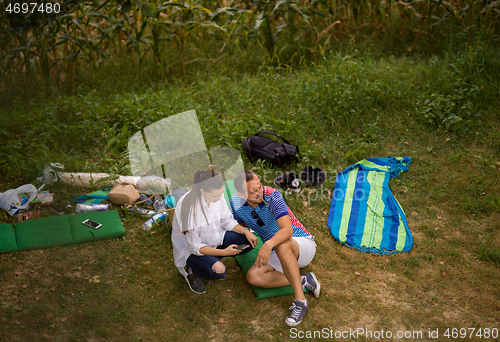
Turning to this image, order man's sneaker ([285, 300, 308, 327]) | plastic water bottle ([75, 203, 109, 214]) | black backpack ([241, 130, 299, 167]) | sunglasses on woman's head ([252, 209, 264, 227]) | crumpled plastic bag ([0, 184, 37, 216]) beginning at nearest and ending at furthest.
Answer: man's sneaker ([285, 300, 308, 327])
sunglasses on woman's head ([252, 209, 264, 227])
crumpled plastic bag ([0, 184, 37, 216])
plastic water bottle ([75, 203, 109, 214])
black backpack ([241, 130, 299, 167])

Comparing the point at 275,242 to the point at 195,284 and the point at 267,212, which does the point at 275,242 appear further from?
the point at 195,284

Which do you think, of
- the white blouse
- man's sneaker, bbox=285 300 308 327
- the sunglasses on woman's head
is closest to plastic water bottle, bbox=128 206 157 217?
the white blouse

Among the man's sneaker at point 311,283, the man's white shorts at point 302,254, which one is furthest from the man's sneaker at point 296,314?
the man's white shorts at point 302,254

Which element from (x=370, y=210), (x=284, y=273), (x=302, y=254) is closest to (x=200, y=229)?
(x=284, y=273)

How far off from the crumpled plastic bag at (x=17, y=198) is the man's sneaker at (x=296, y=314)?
3008mm

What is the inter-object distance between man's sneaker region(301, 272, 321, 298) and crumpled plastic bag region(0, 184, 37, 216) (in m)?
3.02

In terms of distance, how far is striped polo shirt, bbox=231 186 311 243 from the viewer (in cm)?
339

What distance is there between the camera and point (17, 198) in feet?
13.8

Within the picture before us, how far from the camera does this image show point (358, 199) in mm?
4742

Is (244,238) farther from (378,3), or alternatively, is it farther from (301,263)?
(378,3)

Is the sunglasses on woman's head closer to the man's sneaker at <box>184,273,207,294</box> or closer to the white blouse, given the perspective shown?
the white blouse

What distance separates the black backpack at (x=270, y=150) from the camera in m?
5.11

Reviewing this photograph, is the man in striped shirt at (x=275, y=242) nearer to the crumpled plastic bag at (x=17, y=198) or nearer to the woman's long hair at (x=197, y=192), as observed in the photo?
the woman's long hair at (x=197, y=192)

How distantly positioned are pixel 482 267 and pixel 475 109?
273 cm
